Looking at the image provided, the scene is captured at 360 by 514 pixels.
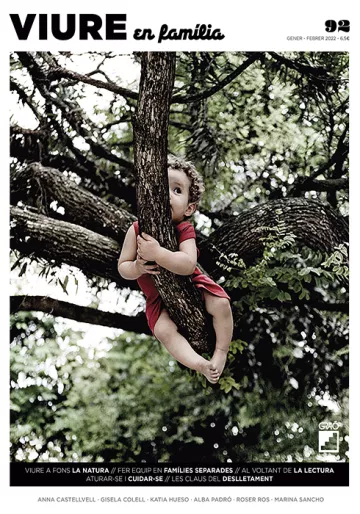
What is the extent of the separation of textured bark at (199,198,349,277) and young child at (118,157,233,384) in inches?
10.0

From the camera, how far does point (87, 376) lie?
3232 mm

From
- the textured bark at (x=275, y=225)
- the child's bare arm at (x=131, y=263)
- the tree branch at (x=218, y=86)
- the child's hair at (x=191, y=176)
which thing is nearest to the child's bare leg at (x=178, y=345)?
Answer: the child's bare arm at (x=131, y=263)

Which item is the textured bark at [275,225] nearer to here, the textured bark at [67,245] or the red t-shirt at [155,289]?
the red t-shirt at [155,289]

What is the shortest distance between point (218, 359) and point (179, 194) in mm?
677

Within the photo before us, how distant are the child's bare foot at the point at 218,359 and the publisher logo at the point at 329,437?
1.76 ft

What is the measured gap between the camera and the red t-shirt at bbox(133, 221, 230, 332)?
107 inches

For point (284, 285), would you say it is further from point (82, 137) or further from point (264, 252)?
point (82, 137)

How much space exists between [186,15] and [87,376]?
1628 millimetres

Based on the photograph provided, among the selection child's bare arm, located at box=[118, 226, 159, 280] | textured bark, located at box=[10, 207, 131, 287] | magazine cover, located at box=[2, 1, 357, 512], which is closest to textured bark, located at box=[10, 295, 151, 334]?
magazine cover, located at box=[2, 1, 357, 512]

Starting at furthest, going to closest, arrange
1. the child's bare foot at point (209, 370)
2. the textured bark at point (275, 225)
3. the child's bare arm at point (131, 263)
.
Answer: the textured bark at point (275, 225) → the child's bare foot at point (209, 370) → the child's bare arm at point (131, 263)

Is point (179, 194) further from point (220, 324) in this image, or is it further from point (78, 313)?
point (78, 313)

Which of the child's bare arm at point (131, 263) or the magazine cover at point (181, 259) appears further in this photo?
the magazine cover at point (181, 259)

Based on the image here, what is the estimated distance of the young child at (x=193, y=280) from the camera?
2715 millimetres
